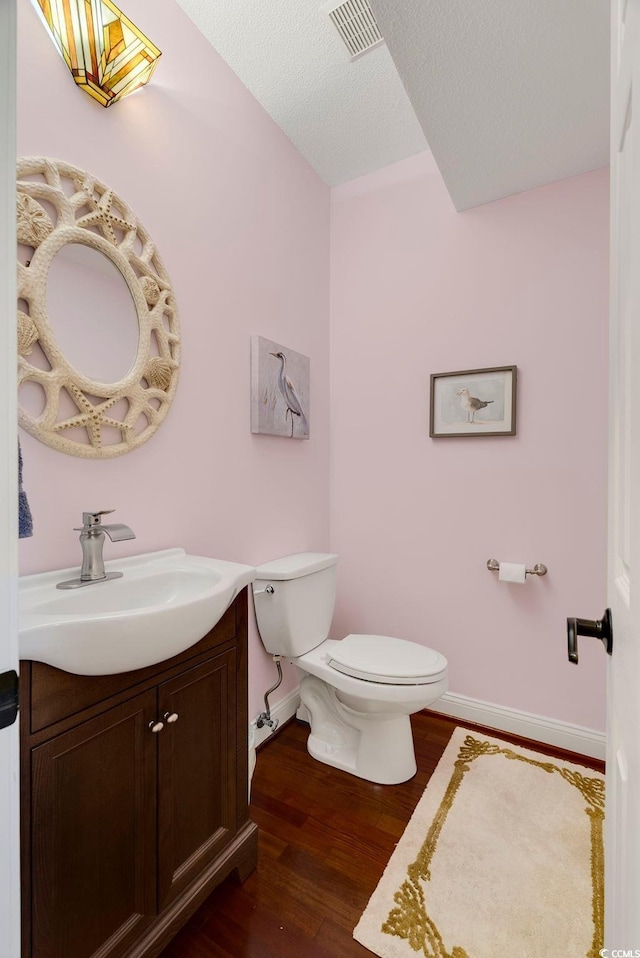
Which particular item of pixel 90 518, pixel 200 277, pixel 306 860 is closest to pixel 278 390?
pixel 200 277

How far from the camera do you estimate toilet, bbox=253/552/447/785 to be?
1.49 m

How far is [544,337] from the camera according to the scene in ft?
5.94

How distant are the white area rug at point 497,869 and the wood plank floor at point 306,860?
0.05 m

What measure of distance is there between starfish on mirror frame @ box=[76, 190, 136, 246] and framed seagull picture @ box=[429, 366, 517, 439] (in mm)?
1435

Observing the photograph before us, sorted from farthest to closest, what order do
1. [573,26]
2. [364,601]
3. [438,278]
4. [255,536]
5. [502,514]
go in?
[364,601] → [438,278] → [502,514] → [255,536] → [573,26]

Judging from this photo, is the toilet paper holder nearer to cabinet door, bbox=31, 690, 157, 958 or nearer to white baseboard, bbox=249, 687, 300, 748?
white baseboard, bbox=249, 687, 300, 748

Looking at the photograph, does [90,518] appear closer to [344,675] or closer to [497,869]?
[344,675]

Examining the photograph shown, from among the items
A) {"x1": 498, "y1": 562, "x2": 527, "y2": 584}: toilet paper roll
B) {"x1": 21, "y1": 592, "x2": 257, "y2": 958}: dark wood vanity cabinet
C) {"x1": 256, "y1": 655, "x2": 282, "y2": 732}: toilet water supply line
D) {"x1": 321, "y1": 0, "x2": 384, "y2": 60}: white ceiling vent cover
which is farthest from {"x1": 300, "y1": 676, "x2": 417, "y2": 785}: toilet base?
{"x1": 321, "y1": 0, "x2": 384, "y2": 60}: white ceiling vent cover

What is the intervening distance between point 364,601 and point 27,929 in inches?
66.6

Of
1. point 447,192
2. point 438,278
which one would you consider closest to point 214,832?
point 438,278

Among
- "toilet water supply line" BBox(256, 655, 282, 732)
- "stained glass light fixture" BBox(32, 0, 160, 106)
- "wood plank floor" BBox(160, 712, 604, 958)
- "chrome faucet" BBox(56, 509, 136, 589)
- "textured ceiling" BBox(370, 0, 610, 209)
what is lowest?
"wood plank floor" BBox(160, 712, 604, 958)

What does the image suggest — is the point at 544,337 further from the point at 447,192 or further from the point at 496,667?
the point at 496,667

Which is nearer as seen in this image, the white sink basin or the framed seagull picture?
the white sink basin

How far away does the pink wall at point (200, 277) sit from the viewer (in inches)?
42.1
